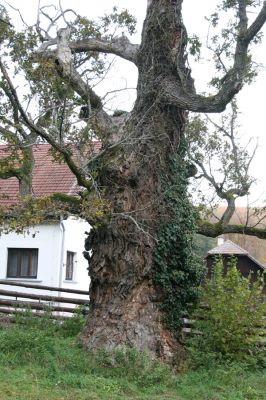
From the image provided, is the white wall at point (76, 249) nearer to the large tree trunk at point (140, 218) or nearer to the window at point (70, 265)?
the window at point (70, 265)

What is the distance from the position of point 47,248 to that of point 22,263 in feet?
5.11

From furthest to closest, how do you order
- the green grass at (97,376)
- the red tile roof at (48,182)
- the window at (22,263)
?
the window at (22,263) < the red tile roof at (48,182) < the green grass at (97,376)

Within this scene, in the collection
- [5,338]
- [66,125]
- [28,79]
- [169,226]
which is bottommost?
[5,338]

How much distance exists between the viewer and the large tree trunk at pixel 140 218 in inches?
466

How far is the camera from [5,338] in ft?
38.4

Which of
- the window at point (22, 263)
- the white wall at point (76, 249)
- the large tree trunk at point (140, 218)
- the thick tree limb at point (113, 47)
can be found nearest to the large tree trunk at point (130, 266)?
the large tree trunk at point (140, 218)

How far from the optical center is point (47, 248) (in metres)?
21.8

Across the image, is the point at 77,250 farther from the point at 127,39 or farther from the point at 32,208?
the point at 32,208

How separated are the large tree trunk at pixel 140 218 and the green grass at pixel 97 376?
0.66m

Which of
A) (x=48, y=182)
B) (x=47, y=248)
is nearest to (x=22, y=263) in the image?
(x=47, y=248)

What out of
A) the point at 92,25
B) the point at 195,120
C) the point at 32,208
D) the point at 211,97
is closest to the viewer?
the point at 32,208

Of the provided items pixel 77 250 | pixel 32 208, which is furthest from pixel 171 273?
pixel 77 250

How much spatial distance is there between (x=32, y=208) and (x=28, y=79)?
265 centimetres

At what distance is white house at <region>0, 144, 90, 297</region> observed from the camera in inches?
851
